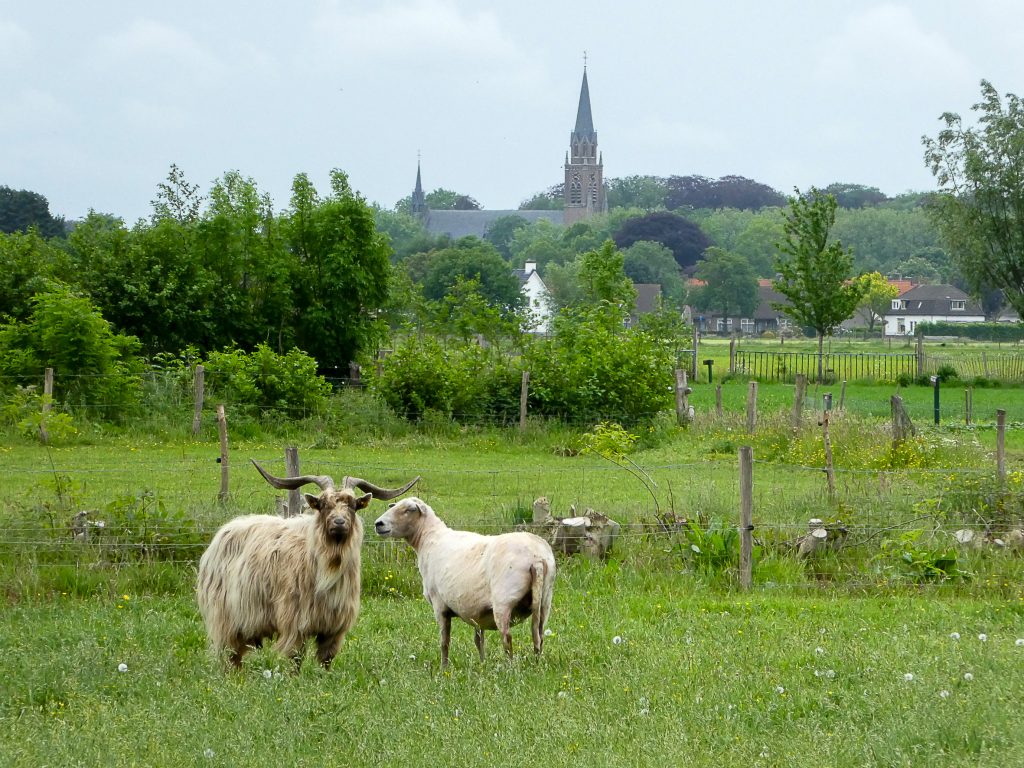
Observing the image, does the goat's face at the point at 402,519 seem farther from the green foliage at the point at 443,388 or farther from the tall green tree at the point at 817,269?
the tall green tree at the point at 817,269

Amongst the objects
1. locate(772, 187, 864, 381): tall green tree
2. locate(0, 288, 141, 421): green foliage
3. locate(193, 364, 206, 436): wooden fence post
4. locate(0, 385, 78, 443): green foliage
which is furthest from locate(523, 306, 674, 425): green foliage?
locate(772, 187, 864, 381): tall green tree

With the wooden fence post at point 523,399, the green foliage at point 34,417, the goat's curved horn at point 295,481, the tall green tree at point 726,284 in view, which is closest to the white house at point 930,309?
the tall green tree at point 726,284

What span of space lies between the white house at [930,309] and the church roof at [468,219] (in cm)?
7617

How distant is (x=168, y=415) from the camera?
2608 centimetres

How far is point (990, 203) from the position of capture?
5012 cm

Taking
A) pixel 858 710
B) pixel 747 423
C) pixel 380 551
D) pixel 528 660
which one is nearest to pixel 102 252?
pixel 747 423

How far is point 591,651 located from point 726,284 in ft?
370

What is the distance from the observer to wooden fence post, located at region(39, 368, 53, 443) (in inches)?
927

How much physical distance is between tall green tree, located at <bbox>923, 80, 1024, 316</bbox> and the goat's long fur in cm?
4625

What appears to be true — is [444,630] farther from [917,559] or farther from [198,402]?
[198,402]

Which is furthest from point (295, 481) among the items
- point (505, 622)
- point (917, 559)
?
point (917, 559)

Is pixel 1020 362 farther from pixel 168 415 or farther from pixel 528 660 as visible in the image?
pixel 528 660

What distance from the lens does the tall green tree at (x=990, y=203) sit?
163 ft

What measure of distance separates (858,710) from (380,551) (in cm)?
673
